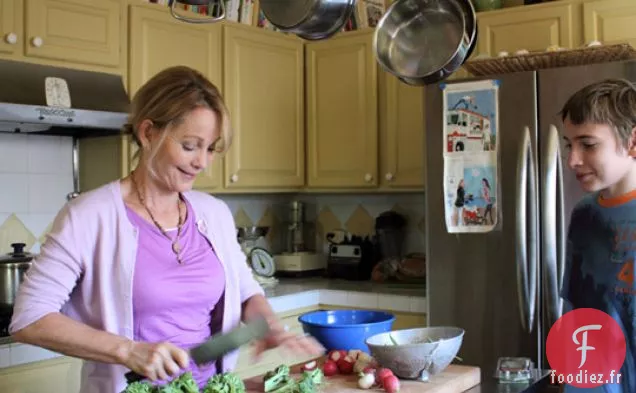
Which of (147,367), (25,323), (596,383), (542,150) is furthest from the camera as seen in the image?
(542,150)

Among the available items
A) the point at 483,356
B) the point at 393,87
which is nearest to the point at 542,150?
the point at 483,356

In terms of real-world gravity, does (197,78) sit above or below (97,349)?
above

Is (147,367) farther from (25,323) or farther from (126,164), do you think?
(126,164)

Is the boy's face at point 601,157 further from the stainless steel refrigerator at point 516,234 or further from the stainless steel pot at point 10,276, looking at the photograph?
the stainless steel pot at point 10,276

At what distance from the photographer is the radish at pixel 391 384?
5.18 ft

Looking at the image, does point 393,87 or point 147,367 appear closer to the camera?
point 147,367

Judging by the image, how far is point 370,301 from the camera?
3379mm

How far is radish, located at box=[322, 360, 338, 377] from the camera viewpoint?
68.2 inches

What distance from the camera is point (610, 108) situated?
169 centimetres

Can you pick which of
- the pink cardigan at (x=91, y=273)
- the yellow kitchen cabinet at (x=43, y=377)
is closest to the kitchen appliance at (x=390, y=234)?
the yellow kitchen cabinet at (x=43, y=377)

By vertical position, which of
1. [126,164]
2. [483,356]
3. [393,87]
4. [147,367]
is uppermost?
[393,87]

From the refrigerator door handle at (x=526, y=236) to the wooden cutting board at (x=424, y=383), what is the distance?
97 centimetres

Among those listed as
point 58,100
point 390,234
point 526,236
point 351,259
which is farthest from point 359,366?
point 390,234

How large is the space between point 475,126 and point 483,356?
2.70 feet
